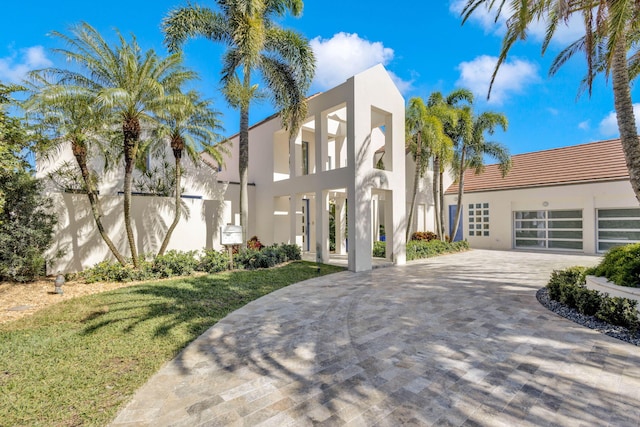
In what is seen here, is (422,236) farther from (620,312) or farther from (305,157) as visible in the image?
(620,312)

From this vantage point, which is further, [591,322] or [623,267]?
[623,267]

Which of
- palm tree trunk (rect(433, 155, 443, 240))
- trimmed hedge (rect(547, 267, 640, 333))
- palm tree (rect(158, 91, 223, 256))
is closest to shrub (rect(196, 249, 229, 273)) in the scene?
palm tree (rect(158, 91, 223, 256))

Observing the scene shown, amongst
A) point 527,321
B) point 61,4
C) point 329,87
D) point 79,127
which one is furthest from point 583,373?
point 61,4

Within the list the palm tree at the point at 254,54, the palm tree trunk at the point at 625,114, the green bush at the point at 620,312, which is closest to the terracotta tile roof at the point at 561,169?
the palm tree trunk at the point at 625,114

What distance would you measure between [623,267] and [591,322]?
55.0 inches

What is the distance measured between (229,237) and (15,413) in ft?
25.4

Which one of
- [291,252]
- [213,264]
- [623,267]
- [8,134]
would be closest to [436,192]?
[291,252]

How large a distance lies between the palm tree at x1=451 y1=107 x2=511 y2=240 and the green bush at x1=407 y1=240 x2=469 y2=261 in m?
4.19

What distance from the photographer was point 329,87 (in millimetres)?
13164

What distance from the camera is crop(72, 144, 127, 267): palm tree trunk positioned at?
10.0 meters

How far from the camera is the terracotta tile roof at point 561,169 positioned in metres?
17.6

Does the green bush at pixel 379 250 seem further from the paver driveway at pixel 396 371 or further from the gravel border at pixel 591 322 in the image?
the paver driveway at pixel 396 371

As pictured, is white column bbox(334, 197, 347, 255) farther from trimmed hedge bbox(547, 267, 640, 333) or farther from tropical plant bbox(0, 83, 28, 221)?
tropical plant bbox(0, 83, 28, 221)

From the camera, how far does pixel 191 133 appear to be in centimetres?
1291
